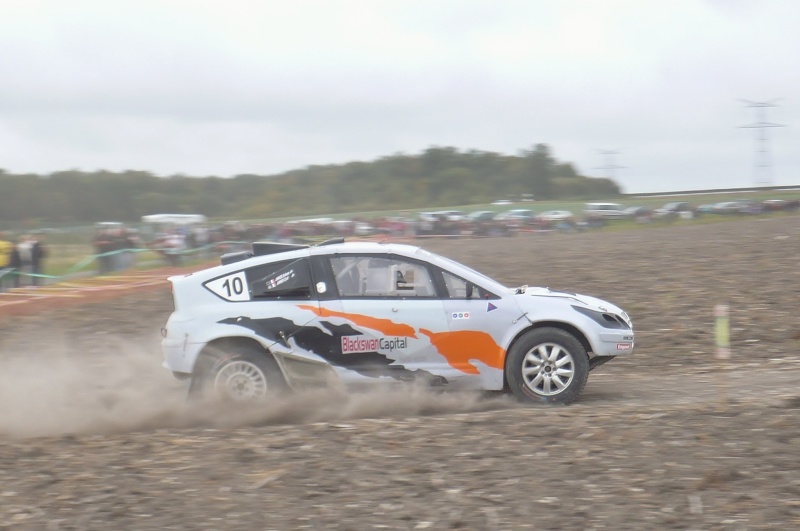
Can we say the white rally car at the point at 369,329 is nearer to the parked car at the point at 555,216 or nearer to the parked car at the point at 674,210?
the parked car at the point at 555,216

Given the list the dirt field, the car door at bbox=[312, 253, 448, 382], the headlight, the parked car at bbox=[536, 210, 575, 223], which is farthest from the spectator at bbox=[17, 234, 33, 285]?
the parked car at bbox=[536, 210, 575, 223]

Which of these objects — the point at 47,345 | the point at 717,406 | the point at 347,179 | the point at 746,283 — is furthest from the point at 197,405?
the point at 347,179

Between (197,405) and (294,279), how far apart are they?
1.47 metres

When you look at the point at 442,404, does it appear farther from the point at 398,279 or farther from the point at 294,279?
the point at 294,279

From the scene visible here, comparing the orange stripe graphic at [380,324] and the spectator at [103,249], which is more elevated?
the spectator at [103,249]

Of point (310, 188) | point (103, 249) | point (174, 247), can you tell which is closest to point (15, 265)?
point (103, 249)

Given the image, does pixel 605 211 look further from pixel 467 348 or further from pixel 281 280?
pixel 281 280

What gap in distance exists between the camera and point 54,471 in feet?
22.3

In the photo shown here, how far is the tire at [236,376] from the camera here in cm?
870

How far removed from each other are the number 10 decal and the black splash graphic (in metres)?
0.24

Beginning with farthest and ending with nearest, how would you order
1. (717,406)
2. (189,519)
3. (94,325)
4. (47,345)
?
(94,325)
(47,345)
(717,406)
(189,519)

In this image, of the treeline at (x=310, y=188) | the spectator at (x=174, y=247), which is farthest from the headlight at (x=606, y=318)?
the treeline at (x=310, y=188)

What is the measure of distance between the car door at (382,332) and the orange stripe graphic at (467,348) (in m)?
0.06

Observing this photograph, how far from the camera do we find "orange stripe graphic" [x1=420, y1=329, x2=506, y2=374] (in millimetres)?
8891
